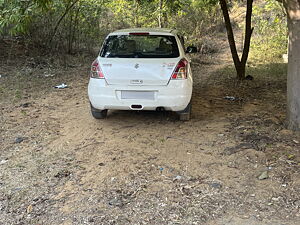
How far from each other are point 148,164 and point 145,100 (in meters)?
1.32

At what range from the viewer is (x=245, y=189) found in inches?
153

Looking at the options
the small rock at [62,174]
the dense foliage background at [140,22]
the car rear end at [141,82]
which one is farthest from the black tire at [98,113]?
the dense foliage background at [140,22]

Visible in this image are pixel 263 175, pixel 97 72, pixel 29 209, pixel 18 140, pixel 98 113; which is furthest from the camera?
pixel 98 113

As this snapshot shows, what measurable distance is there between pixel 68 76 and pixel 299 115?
7065mm

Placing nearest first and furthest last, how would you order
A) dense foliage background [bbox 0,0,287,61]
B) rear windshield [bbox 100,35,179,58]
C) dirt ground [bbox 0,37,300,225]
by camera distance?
dirt ground [bbox 0,37,300,225] → rear windshield [bbox 100,35,179,58] → dense foliage background [bbox 0,0,287,61]

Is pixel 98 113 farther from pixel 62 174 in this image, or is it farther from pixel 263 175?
pixel 263 175

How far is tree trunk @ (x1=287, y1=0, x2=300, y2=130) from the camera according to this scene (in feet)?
16.5

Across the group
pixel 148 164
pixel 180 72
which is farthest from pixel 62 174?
pixel 180 72

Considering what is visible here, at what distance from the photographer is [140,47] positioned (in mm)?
5945

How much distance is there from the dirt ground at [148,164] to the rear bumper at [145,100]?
434 millimetres

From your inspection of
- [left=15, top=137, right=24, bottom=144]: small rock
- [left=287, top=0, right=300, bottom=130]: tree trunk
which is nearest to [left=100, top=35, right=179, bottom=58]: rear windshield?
[left=287, top=0, right=300, bottom=130]: tree trunk

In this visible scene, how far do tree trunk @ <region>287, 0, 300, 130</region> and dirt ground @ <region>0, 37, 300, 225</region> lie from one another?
270 millimetres

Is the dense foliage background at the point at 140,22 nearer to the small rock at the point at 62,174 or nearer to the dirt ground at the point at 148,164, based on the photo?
the dirt ground at the point at 148,164

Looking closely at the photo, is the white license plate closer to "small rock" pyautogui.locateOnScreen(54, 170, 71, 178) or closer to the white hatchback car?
the white hatchback car
